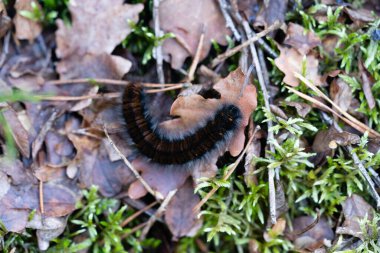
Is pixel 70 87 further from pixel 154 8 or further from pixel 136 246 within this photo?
pixel 136 246

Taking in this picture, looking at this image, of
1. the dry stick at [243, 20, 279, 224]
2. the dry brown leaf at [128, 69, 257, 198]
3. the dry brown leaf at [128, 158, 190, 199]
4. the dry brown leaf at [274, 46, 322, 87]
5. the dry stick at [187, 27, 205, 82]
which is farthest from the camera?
Answer: the dry stick at [187, 27, 205, 82]

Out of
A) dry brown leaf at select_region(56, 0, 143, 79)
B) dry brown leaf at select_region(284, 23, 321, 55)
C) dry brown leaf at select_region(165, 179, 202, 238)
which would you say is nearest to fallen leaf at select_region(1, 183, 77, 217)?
dry brown leaf at select_region(165, 179, 202, 238)

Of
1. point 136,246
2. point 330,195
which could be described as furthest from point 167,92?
point 330,195

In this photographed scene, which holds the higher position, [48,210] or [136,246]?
[48,210]

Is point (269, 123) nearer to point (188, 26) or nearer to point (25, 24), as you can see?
point (188, 26)

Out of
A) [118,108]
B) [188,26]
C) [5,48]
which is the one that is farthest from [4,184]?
[188,26]

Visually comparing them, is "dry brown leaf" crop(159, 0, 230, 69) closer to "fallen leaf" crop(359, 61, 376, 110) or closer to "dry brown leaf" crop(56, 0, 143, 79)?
"dry brown leaf" crop(56, 0, 143, 79)

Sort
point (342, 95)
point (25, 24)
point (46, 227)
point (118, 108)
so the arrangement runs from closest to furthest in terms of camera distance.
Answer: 1. point (46, 227)
2. point (342, 95)
3. point (118, 108)
4. point (25, 24)
